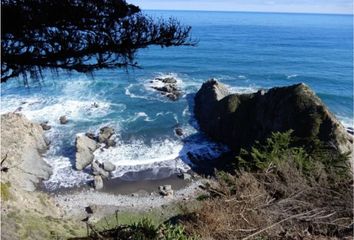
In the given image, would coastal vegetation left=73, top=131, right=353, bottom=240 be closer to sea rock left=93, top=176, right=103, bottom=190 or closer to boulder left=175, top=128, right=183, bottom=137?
sea rock left=93, top=176, right=103, bottom=190

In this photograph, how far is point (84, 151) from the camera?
2911 cm

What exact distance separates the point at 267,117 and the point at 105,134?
13.0 metres

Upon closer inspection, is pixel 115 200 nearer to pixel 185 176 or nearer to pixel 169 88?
pixel 185 176

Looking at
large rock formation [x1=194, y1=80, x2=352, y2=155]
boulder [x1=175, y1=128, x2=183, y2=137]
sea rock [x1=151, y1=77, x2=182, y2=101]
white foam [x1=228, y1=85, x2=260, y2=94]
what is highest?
large rock formation [x1=194, y1=80, x2=352, y2=155]

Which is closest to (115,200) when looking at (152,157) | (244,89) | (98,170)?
(98,170)

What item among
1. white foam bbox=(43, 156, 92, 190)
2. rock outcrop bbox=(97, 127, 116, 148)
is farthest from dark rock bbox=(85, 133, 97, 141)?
white foam bbox=(43, 156, 92, 190)

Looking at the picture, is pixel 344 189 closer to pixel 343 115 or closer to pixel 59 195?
pixel 59 195

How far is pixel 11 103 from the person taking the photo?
131 ft

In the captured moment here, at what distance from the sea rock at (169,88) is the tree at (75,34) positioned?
3450 centimetres

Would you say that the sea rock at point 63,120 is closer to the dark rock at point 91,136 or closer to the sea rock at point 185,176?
the dark rock at point 91,136

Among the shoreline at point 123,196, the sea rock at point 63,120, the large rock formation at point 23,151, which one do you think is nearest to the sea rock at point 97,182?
the shoreline at point 123,196

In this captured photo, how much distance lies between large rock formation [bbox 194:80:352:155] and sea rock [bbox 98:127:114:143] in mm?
7884

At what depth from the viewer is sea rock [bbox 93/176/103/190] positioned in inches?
1019

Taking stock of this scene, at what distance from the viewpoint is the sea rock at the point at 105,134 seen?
3218 cm
